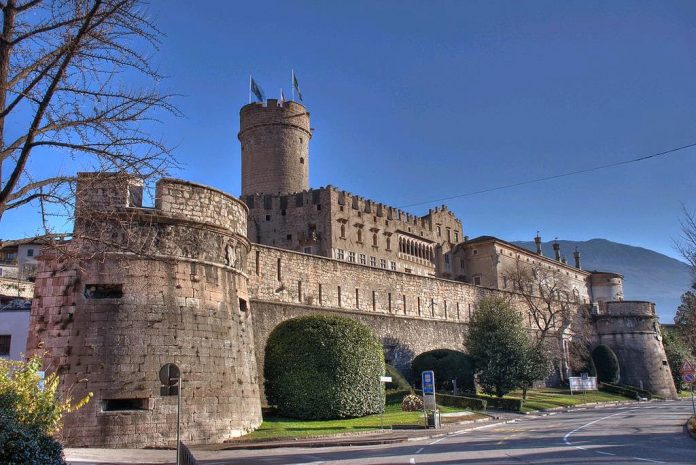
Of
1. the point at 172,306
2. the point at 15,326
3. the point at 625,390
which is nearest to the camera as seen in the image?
the point at 172,306

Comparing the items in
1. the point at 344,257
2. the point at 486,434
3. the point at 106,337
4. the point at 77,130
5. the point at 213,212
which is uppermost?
the point at 344,257

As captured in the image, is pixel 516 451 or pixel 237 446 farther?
pixel 237 446

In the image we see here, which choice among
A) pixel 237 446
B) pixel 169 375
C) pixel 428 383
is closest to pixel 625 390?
pixel 428 383

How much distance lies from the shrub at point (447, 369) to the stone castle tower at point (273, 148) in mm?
27891

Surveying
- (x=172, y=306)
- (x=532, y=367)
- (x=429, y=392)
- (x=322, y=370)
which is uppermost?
(x=172, y=306)

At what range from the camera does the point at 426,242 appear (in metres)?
71.1

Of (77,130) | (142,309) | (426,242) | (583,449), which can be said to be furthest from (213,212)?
(426,242)

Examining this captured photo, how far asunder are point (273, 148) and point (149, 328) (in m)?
44.2

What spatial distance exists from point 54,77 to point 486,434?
1852 centimetres

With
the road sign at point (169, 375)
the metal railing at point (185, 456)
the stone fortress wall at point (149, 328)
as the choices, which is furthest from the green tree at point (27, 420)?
the stone fortress wall at point (149, 328)

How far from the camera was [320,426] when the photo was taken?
23.0 m

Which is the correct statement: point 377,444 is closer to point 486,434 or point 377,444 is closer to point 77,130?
point 486,434

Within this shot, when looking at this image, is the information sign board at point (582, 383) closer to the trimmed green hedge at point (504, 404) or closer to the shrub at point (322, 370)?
the trimmed green hedge at point (504, 404)

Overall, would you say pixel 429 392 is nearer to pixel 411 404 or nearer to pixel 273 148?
pixel 411 404
